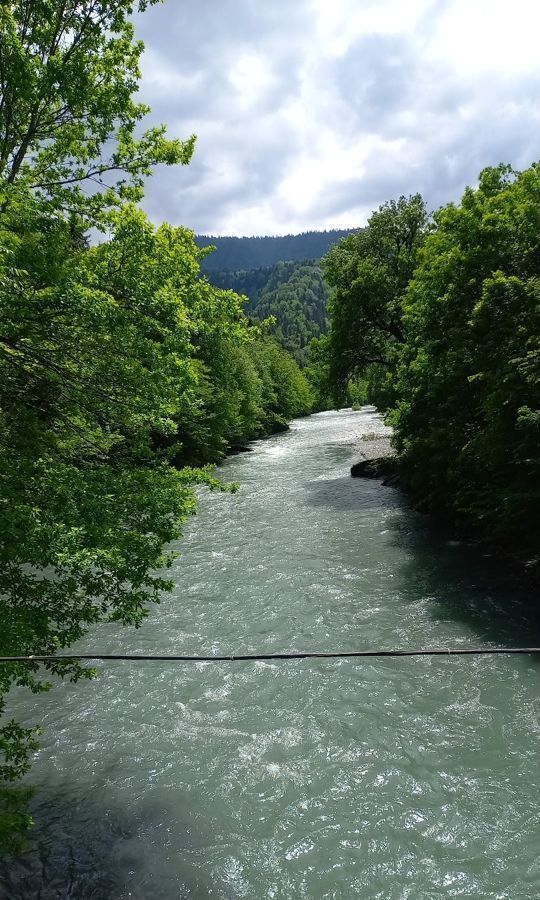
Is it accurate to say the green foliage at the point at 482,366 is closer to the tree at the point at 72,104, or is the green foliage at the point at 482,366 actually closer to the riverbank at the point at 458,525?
the riverbank at the point at 458,525

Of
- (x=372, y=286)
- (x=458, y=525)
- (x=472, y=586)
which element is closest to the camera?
(x=472, y=586)

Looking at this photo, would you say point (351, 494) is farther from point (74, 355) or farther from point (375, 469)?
point (74, 355)

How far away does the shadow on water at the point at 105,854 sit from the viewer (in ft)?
17.9

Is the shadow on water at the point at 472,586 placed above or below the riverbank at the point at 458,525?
below

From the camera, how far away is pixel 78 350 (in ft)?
23.2

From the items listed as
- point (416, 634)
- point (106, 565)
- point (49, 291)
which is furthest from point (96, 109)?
point (416, 634)

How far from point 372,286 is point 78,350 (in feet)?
78.3

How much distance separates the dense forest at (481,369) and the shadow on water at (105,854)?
9609 mm

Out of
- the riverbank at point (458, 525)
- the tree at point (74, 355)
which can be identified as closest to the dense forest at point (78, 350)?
the tree at point (74, 355)

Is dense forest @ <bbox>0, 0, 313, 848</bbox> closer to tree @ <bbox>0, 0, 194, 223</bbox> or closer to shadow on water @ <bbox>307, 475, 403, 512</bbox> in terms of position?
tree @ <bbox>0, 0, 194, 223</bbox>

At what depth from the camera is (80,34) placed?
774cm

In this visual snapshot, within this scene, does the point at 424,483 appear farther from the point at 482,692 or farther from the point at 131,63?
the point at 131,63

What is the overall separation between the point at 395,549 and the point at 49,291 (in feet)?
41.3

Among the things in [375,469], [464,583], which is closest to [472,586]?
[464,583]
